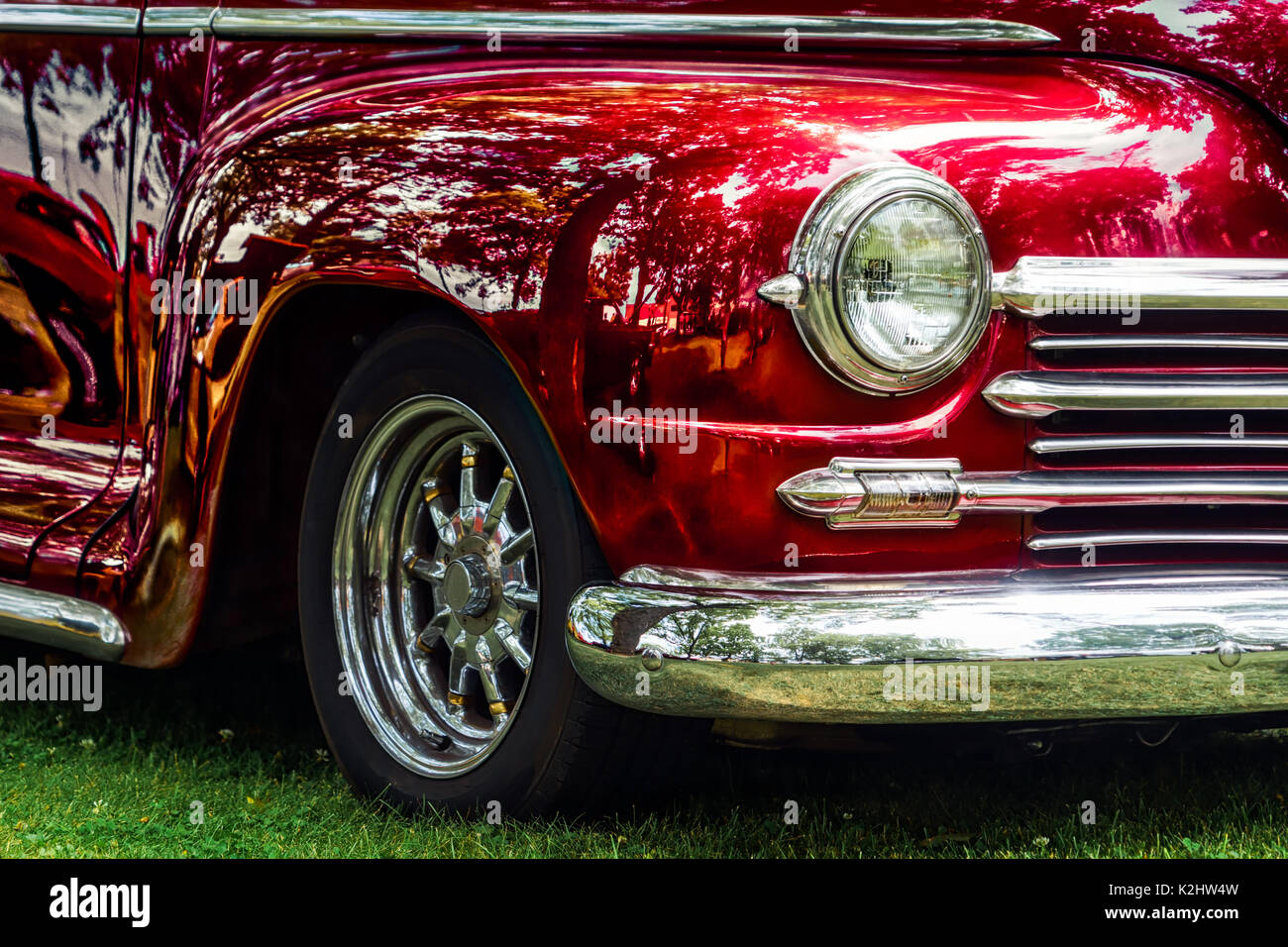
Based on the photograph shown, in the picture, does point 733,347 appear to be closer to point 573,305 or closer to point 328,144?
point 573,305

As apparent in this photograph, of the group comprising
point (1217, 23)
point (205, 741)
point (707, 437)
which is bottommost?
point (205, 741)

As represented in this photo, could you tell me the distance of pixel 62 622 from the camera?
10.6 ft

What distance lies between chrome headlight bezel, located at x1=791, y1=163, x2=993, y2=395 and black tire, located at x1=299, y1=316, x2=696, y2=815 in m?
0.46

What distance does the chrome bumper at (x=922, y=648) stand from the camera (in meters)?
2.38

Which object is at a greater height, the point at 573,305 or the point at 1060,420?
the point at 573,305

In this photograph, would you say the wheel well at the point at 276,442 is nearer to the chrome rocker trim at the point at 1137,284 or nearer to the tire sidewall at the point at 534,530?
the tire sidewall at the point at 534,530

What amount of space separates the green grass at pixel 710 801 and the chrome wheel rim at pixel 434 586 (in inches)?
7.0

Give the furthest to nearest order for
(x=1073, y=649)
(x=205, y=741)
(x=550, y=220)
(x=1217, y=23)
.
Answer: (x=205, y=741)
(x=1217, y=23)
(x=550, y=220)
(x=1073, y=649)

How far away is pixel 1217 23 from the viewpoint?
290cm

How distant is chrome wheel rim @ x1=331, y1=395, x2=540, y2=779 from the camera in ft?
9.42

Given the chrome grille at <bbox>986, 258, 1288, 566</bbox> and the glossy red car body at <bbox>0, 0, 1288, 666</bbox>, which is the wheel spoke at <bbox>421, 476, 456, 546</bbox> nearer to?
the glossy red car body at <bbox>0, 0, 1288, 666</bbox>

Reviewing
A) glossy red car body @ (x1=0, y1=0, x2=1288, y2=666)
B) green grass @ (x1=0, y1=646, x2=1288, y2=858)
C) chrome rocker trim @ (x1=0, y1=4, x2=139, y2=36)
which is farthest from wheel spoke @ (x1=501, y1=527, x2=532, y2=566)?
chrome rocker trim @ (x1=0, y1=4, x2=139, y2=36)

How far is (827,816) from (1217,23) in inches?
58.5
